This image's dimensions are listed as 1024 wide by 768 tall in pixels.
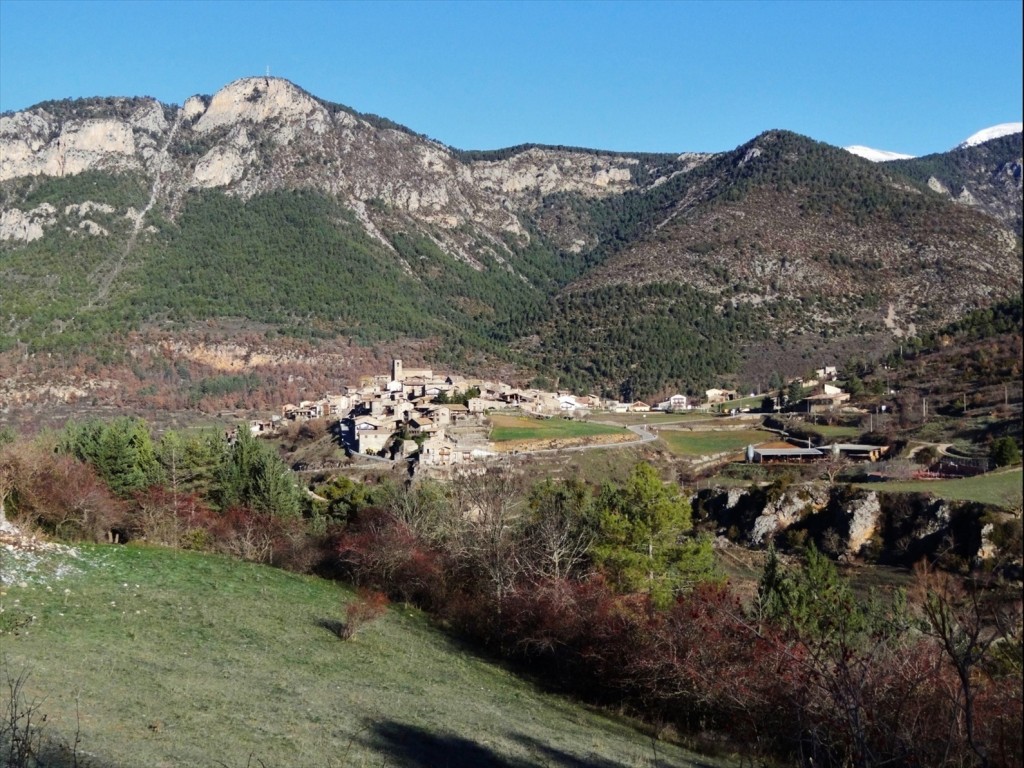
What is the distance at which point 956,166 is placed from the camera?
178250mm

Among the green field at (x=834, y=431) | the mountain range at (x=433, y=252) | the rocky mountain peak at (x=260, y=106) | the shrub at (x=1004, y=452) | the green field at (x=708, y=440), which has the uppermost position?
the rocky mountain peak at (x=260, y=106)

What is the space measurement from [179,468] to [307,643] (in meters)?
15.7

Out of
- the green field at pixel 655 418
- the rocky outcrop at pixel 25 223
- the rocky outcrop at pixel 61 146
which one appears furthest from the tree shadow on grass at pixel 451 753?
the rocky outcrop at pixel 61 146

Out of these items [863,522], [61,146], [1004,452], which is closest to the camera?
[1004,452]

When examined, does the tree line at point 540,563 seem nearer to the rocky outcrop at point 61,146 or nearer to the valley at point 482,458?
the valley at point 482,458

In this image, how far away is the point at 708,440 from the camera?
6175 centimetres

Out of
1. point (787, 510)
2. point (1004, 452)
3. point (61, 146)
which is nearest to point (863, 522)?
point (787, 510)

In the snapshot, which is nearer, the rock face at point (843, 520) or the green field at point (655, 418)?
the rock face at point (843, 520)

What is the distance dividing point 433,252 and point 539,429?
9588 centimetres

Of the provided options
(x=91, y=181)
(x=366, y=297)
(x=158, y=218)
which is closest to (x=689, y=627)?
(x=366, y=297)

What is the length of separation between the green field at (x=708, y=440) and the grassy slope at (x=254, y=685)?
134 ft

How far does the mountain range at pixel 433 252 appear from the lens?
10094 centimetres

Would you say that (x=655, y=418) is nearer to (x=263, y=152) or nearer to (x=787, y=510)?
(x=787, y=510)

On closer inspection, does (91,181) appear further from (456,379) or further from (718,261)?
(718,261)
